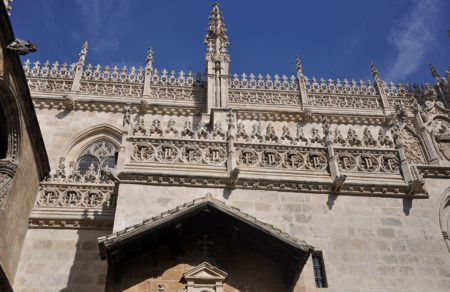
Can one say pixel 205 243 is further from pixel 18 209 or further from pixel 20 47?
pixel 20 47

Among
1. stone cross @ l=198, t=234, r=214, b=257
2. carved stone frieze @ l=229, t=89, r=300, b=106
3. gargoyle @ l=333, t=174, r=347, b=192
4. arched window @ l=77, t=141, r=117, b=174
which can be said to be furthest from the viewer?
→ carved stone frieze @ l=229, t=89, r=300, b=106

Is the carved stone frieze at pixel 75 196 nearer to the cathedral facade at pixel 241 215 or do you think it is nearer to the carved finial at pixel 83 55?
the cathedral facade at pixel 241 215

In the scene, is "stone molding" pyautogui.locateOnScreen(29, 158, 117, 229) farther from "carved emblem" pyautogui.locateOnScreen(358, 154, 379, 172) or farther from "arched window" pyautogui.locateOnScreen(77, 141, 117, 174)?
"carved emblem" pyautogui.locateOnScreen(358, 154, 379, 172)

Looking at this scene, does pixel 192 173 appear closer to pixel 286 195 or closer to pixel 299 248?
pixel 286 195

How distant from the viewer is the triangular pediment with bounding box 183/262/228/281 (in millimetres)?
8656

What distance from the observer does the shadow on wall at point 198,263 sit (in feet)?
28.3

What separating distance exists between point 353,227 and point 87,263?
19.0 ft

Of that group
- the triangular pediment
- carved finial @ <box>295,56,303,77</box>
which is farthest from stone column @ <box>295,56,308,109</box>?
the triangular pediment

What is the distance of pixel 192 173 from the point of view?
33.0ft

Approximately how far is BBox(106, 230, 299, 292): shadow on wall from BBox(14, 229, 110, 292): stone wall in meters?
1.99

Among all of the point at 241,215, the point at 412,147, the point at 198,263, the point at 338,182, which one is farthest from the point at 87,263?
the point at 412,147

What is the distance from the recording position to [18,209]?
10656 mm

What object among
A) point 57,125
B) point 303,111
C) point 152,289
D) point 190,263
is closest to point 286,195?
point 190,263

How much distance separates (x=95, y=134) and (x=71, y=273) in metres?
7.64
